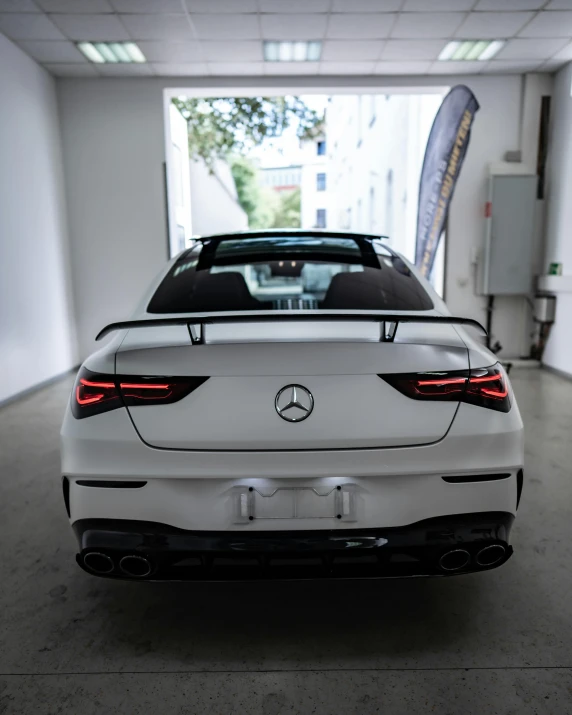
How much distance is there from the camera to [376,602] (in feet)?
6.47

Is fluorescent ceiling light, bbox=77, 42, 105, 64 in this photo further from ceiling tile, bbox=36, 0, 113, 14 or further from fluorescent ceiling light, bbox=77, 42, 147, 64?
ceiling tile, bbox=36, 0, 113, 14

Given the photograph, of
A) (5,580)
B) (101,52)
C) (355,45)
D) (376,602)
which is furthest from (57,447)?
(355,45)

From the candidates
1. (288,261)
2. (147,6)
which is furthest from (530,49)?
(288,261)

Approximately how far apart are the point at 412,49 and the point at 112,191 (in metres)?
3.81

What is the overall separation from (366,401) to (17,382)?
5.02 metres

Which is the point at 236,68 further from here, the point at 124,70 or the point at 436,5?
the point at 436,5

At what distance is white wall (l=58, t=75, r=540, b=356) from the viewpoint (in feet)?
23.1

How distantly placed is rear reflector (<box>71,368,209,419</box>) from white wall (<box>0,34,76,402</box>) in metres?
4.27

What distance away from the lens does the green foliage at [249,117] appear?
11.2 m

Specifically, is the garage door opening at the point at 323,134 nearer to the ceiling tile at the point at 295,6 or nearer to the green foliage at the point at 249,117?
the green foliage at the point at 249,117

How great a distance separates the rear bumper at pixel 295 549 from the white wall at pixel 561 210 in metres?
5.64

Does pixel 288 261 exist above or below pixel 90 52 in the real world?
below

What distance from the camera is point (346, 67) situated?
22.0ft

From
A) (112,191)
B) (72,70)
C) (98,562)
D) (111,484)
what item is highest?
(72,70)
